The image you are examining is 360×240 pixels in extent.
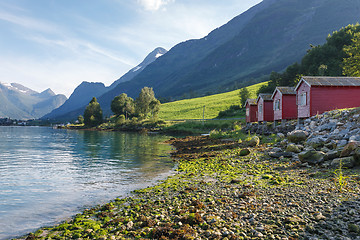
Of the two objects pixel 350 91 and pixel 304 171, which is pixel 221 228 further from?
pixel 350 91

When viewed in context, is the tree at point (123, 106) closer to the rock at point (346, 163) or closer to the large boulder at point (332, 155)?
the large boulder at point (332, 155)

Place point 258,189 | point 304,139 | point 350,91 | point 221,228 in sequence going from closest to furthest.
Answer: point 221,228, point 258,189, point 304,139, point 350,91

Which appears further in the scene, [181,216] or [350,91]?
[350,91]

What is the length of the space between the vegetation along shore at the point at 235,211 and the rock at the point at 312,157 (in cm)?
136

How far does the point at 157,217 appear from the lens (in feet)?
31.4

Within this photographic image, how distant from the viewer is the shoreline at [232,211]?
7902 mm

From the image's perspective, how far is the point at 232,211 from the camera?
31.6 feet

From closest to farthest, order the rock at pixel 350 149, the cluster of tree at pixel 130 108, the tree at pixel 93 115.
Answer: the rock at pixel 350 149, the cluster of tree at pixel 130 108, the tree at pixel 93 115

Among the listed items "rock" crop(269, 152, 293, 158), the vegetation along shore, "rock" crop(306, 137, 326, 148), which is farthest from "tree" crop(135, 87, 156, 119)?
the vegetation along shore

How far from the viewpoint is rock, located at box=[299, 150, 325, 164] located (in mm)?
17141

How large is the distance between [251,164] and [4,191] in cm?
1725

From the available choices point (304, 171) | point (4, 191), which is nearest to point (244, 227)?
point (304, 171)

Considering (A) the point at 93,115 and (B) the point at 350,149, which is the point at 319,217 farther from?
(A) the point at 93,115

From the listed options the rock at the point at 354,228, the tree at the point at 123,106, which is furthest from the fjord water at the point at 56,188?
the tree at the point at 123,106
